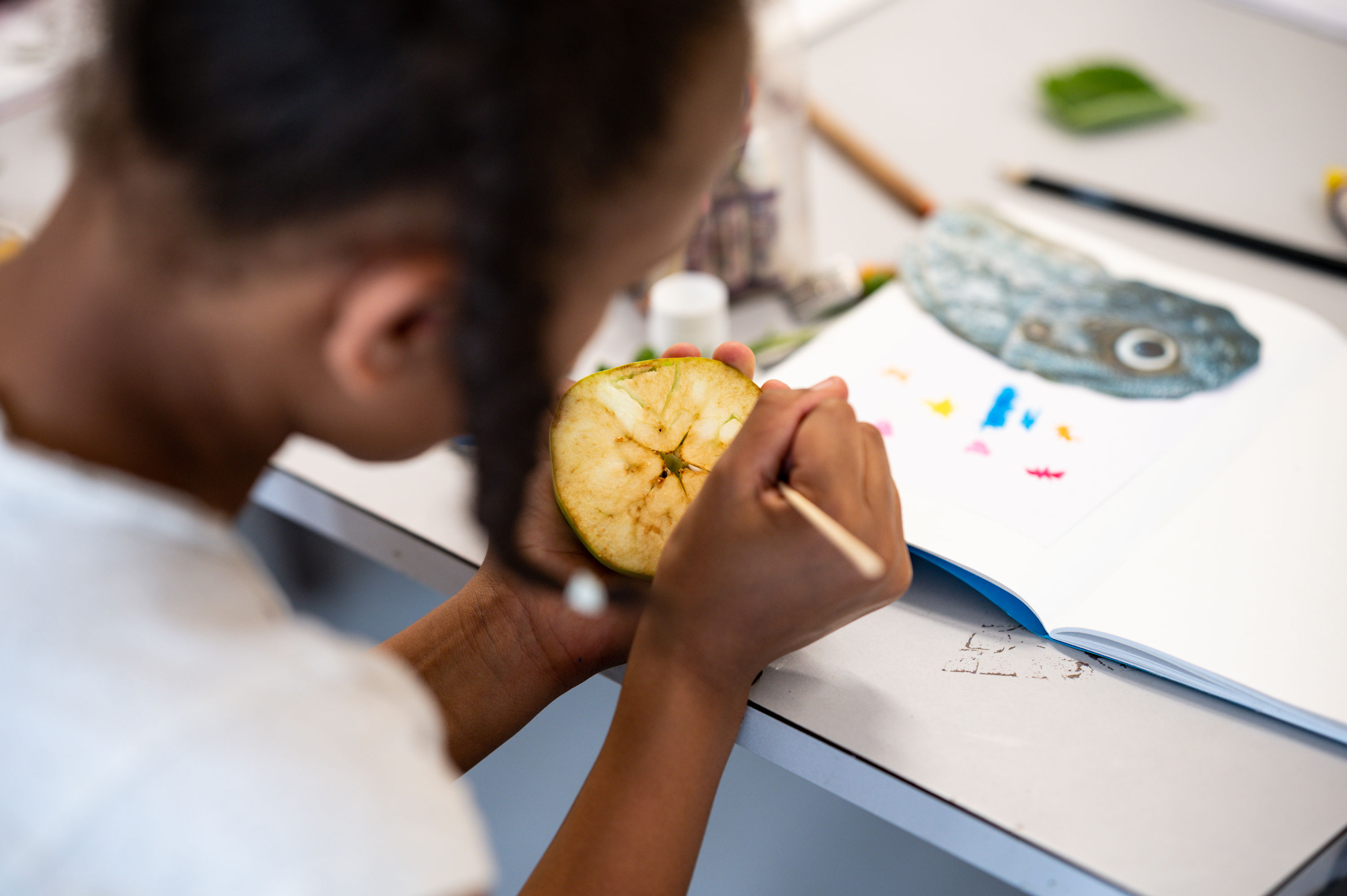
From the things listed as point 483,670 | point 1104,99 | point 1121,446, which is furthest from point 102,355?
point 1104,99

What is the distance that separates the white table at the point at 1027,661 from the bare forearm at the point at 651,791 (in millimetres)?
30

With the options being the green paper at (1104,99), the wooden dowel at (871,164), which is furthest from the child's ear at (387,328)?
the green paper at (1104,99)

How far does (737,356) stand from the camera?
570 mm

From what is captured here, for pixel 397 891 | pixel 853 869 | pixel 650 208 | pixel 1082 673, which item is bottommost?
pixel 853 869

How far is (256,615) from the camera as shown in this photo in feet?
1.16

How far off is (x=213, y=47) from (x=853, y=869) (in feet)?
2.04

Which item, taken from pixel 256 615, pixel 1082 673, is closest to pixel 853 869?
pixel 1082 673

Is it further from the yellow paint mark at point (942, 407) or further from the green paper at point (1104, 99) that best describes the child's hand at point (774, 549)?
the green paper at point (1104, 99)

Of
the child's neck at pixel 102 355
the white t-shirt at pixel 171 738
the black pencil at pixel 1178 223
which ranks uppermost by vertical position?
the child's neck at pixel 102 355

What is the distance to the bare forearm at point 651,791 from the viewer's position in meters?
0.45

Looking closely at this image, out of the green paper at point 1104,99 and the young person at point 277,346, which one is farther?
the green paper at point 1104,99

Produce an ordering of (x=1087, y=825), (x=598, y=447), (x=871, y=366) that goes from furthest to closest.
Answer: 1. (x=871, y=366)
2. (x=598, y=447)
3. (x=1087, y=825)

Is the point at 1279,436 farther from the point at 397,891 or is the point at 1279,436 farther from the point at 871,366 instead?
the point at 397,891

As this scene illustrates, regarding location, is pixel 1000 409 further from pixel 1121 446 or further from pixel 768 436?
pixel 768 436
